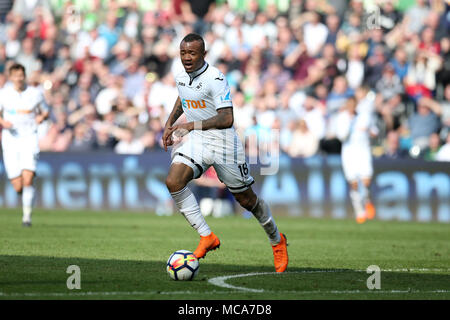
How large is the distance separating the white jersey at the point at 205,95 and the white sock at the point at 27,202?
6.96m

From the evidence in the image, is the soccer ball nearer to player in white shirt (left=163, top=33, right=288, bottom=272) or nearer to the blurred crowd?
player in white shirt (left=163, top=33, right=288, bottom=272)

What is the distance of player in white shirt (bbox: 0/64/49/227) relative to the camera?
16.9m

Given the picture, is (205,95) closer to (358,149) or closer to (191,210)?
(191,210)

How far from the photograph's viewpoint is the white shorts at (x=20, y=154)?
16.9 metres

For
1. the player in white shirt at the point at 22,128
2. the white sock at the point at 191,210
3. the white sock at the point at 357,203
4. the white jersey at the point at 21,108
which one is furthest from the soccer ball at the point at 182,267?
the white sock at the point at 357,203

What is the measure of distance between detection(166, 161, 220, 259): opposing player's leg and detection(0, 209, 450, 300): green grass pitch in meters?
0.33

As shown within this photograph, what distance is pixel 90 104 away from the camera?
2381 cm

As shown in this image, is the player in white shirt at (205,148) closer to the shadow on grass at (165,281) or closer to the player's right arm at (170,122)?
the player's right arm at (170,122)

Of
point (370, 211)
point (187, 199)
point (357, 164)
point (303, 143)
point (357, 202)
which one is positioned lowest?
point (370, 211)

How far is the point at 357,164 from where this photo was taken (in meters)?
20.0

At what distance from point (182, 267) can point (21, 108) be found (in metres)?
A: 8.64

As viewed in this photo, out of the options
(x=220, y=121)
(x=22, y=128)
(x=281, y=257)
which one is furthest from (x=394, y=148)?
(x=220, y=121)

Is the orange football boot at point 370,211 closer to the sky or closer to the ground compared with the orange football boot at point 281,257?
closer to the sky
